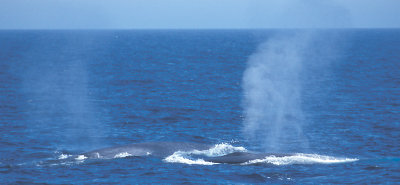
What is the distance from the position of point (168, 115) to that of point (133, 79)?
41.3 metres

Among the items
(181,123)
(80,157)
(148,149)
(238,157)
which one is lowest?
(238,157)

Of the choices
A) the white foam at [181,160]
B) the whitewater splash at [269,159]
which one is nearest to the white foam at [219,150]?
the whitewater splash at [269,159]

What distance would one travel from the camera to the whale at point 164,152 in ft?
144

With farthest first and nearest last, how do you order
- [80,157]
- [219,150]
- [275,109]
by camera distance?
[275,109] < [219,150] < [80,157]

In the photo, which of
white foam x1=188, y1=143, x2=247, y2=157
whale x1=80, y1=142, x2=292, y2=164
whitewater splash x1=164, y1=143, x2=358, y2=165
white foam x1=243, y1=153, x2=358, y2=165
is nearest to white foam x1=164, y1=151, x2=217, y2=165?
whitewater splash x1=164, y1=143, x2=358, y2=165

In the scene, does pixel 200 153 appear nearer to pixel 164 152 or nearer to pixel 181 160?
pixel 164 152

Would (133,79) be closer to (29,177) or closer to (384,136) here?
(384,136)

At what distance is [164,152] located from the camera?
45906 mm

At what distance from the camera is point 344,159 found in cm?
4434

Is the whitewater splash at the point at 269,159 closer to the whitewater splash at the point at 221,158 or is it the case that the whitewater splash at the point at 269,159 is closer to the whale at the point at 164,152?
the whitewater splash at the point at 221,158

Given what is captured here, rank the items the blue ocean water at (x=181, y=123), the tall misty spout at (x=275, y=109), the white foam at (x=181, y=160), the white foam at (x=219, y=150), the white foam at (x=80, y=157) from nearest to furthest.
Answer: the blue ocean water at (x=181, y=123), the white foam at (x=181, y=160), the white foam at (x=80, y=157), the white foam at (x=219, y=150), the tall misty spout at (x=275, y=109)

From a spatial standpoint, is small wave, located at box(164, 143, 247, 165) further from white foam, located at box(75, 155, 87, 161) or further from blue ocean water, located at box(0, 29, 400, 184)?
white foam, located at box(75, 155, 87, 161)

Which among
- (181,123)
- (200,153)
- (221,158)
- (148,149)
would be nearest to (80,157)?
(148,149)

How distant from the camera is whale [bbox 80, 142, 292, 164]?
43.8m
